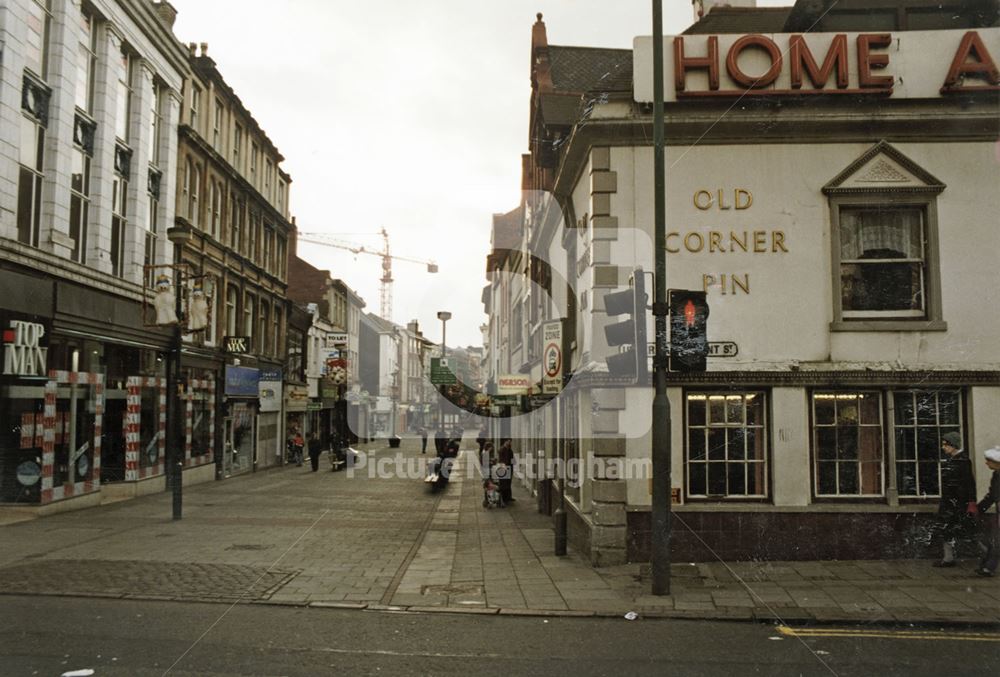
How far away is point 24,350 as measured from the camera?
15242mm

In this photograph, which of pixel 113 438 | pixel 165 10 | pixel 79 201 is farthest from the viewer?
pixel 165 10

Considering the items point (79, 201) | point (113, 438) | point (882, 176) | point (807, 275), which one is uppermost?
point (79, 201)

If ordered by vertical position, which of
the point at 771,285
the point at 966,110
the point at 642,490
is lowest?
the point at 642,490

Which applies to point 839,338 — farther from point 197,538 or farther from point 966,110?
point 197,538

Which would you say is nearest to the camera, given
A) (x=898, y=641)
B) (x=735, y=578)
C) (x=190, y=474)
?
(x=898, y=641)

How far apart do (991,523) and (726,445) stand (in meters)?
3.62

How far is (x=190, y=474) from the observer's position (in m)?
24.7

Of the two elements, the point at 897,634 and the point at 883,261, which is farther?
the point at 883,261

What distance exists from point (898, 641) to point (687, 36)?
29.2 feet

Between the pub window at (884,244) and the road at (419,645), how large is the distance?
17.6 feet

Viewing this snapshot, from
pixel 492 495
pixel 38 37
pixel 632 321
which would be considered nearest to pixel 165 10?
pixel 38 37

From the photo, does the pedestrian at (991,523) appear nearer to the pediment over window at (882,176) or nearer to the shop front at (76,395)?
the pediment over window at (882,176)

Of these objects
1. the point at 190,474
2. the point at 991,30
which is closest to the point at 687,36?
the point at 991,30

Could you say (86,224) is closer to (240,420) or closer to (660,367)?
(240,420)
